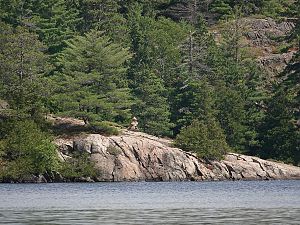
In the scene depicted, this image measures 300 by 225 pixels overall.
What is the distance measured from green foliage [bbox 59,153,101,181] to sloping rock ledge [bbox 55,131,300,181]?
2.98ft

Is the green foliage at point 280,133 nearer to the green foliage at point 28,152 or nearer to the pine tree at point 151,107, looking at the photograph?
the pine tree at point 151,107

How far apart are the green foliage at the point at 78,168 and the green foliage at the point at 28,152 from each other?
115cm

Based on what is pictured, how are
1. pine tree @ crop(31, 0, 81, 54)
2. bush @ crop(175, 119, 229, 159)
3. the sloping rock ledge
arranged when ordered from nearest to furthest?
1. the sloping rock ledge
2. bush @ crop(175, 119, 229, 159)
3. pine tree @ crop(31, 0, 81, 54)

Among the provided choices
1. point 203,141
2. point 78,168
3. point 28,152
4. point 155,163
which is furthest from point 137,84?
point 28,152

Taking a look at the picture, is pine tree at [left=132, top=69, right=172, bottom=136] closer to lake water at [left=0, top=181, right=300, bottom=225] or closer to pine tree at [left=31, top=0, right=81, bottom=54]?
pine tree at [left=31, top=0, right=81, bottom=54]

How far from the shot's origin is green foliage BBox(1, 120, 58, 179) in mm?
89000

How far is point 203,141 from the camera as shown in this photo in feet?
323

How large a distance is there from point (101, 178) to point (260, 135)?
21.6 metres

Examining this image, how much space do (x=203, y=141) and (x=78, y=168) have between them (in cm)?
1334

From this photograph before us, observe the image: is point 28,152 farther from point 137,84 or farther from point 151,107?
point 137,84

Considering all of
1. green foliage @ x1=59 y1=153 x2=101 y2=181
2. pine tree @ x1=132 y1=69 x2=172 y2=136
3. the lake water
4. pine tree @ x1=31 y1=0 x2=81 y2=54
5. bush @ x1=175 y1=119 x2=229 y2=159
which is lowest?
the lake water

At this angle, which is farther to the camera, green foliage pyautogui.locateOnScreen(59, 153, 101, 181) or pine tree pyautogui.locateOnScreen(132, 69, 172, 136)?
pine tree pyautogui.locateOnScreen(132, 69, 172, 136)

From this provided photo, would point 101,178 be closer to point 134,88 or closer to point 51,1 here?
point 134,88

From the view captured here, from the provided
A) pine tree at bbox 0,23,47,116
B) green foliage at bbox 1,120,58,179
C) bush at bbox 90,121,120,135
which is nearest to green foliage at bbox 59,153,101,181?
green foliage at bbox 1,120,58,179
